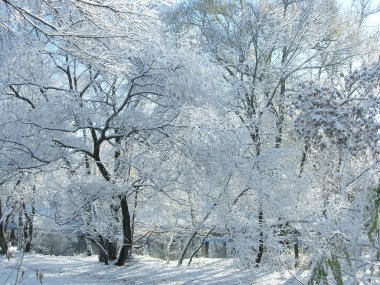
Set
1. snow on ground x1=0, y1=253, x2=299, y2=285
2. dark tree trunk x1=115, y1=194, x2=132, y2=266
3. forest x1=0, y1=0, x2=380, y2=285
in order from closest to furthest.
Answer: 1. forest x1=0, y1=0, x2=380, y2=285
2. snow on ground x1=0, y1=253, x2=299, y2=285
3. dark tree trunk x1=115, y1=194, x2=132, y2=266

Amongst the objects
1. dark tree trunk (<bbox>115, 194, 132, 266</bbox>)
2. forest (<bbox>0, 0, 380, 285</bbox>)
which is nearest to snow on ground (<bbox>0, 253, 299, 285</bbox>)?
dark tree trunk (<bbox>115, 194, 132, 266</bbox>)

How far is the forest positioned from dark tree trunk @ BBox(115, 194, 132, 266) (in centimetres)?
3

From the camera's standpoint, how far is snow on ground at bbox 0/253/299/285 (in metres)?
8.80

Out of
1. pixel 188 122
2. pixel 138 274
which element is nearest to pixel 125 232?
pixel 138 274

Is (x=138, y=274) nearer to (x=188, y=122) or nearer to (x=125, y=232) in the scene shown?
(x=125, y=232)

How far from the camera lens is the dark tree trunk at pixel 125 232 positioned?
33.4ft

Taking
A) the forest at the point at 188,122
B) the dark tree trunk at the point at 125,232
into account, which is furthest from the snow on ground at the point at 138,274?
the forest at the point at 188,122

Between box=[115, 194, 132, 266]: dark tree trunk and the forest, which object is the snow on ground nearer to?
box=[115, 194, 132, 266]: dark tree trunk

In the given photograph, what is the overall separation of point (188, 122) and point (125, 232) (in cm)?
387

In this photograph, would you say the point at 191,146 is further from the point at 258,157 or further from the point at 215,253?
the point at 215,253

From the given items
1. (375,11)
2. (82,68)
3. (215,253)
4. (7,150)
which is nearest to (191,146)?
(7,150)

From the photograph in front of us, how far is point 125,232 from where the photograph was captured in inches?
411

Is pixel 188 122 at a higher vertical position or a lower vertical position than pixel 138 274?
higher

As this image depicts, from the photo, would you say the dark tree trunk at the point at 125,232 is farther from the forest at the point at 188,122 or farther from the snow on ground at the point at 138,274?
the snow on ground at the point at 138,274
